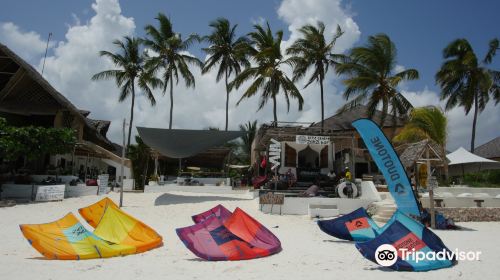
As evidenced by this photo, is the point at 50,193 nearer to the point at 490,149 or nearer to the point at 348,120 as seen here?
the point at 348,120

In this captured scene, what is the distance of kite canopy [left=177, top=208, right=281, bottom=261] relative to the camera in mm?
5980

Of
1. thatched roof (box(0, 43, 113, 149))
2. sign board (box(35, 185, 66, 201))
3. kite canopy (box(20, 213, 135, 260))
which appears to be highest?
thatched roof (box(0, 43, 113, 149))

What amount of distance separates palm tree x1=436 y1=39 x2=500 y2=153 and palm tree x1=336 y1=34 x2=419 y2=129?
15.8ft

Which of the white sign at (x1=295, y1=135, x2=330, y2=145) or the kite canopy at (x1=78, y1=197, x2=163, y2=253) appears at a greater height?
the white sign at (x1=295, y1=135, x2=330, y2=145)

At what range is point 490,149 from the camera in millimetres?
29406

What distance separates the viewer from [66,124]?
20328 mm

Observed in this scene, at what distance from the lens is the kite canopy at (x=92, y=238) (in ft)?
18.8

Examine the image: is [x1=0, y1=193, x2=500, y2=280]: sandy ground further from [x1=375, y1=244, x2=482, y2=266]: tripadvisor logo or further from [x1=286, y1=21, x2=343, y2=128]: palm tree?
[x1=286, y1=21, x2=343, y2=128]: palm tree

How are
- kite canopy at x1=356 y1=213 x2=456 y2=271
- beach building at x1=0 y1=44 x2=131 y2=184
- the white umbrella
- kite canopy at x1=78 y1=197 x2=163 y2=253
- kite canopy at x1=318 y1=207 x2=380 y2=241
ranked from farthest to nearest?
the white umbrella → beach building at x1=0 y1=44 x2=131 y2=184 → kite canopy at x1=318 y1=207 x2=380 y2=241 → kite canopy at x1=78 y1=197 x2=163 y2=253 → kite canopy at x1=356 y1=213 x2=456 y2=271

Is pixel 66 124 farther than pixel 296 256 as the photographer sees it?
Yes

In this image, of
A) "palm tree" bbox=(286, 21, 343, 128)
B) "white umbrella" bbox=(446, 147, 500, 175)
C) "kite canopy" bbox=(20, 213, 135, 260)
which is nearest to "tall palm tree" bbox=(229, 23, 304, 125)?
"palm tree" bbox=(286, 21, 343, 128)

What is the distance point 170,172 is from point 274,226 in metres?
20.7

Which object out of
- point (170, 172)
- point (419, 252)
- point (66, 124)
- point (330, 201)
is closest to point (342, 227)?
point (419, 252)

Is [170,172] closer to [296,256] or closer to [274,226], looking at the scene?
[274,226]
